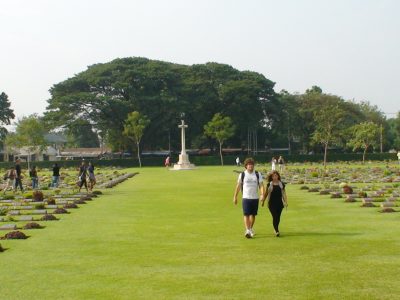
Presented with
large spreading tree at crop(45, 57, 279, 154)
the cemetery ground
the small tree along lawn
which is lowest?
the cemetery ground

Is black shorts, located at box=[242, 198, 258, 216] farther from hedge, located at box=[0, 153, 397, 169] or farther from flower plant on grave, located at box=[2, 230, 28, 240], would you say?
hedge, located at box=[0, 153, 397, 169]

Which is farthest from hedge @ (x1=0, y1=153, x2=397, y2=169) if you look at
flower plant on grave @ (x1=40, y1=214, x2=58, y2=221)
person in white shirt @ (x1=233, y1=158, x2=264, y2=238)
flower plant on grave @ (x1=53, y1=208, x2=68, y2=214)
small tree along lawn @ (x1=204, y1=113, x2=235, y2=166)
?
person in white shirt @ (x1=233, y1=158, x2=264, y2=238)

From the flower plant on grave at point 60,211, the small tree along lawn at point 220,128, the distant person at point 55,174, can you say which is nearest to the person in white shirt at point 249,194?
the flower plant on grave at point 60,211

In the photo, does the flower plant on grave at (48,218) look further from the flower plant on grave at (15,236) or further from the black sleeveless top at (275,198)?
the black sleeveless top at (275,198)

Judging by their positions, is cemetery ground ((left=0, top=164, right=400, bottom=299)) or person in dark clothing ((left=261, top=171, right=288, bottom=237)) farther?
person in dark clothing ((left=261, top=171, right=288, bottom=237))

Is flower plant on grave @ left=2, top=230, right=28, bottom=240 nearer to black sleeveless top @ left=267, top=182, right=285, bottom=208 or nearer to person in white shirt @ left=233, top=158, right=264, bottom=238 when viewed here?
person in white shirt @ left=233, top=158, right=264, bottom=238

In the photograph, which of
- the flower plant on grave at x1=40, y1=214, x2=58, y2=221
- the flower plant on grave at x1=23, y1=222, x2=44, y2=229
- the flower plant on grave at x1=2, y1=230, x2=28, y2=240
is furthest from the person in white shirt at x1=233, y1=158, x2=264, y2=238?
the flower plant on grave at x1=40, y1=214, x2=58, y2=221

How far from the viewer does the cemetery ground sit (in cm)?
925

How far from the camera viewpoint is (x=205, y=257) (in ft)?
39.4

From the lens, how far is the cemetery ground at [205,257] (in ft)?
30.3

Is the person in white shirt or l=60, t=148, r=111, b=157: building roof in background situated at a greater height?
l=60, t=148, r=111, b=157: building roof in background

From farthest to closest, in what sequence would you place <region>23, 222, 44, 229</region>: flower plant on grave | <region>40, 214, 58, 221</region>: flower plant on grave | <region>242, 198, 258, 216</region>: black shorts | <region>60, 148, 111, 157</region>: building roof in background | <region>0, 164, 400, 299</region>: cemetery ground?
<region>60, 148, 111, 157</region>: building roof in background, <region>40, 214, 58, 221</region>: flower plant on grave, <region>23, 222, 44, 229</region>: flower plant on grave, <region>242, 198, 258, 216</region>: black shorts, <region>0, 164, 400, 299</region>: cemetery ground

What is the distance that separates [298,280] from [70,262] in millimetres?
4642

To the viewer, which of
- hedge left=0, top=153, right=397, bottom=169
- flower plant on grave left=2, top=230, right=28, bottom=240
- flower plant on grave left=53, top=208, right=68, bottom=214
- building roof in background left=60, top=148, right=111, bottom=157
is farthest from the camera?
building roof in background left=60, top=148, right=111, bottom=157
